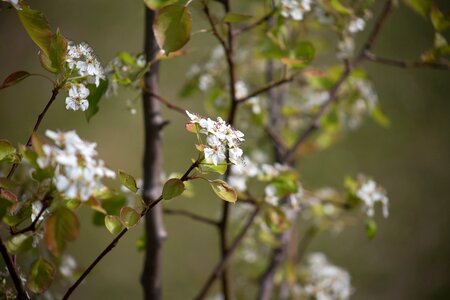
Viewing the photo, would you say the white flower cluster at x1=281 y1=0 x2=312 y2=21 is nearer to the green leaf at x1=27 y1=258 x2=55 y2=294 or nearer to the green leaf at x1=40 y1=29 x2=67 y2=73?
the green leaf at x1=40 y1=29 x2=67 y2=73

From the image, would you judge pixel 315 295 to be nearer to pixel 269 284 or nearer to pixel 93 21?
pixel 269 284

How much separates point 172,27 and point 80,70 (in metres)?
0.12

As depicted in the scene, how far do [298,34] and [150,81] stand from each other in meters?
0.54

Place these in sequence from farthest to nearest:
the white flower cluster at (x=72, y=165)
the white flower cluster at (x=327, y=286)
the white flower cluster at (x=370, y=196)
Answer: the white flower cluster at (x=327, y=286)
the white flower cluster at (x=370, y=196)
the white flower cluster at (x=72, y=165)

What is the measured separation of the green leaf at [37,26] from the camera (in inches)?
18.9

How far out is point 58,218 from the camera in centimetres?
42

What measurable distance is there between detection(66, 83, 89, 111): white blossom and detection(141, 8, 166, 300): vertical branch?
202 millimetres

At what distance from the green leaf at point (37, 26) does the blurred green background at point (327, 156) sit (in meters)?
1.56

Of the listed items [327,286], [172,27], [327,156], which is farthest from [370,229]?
[327,156]

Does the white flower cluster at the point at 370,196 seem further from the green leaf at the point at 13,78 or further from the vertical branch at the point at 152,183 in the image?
the green leaf at the point at 13,78

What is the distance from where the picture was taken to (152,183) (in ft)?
2.52

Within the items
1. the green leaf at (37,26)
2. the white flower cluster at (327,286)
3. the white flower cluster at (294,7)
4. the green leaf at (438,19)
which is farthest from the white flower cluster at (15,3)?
the white flower cluster at (327,286)

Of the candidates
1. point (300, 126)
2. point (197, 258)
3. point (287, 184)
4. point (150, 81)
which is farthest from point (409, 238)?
point (150, 81)

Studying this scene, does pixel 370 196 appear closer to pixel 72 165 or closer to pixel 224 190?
pixel 224 190
